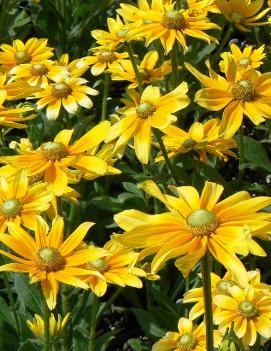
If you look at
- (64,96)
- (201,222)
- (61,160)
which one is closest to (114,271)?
(61,160)

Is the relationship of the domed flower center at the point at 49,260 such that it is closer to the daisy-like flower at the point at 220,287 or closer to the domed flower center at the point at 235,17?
the daisy-like flower at the point at 220,287

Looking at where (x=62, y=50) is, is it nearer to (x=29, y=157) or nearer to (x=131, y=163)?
(x=131, y=163)

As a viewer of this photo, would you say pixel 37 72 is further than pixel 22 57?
No

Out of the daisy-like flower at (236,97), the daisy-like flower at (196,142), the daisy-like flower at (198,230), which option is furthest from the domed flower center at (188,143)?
the daisy-like flower at (198,230)

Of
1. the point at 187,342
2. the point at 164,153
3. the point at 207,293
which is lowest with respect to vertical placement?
the point at 187,342

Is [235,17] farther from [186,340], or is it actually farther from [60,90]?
[186,340]
